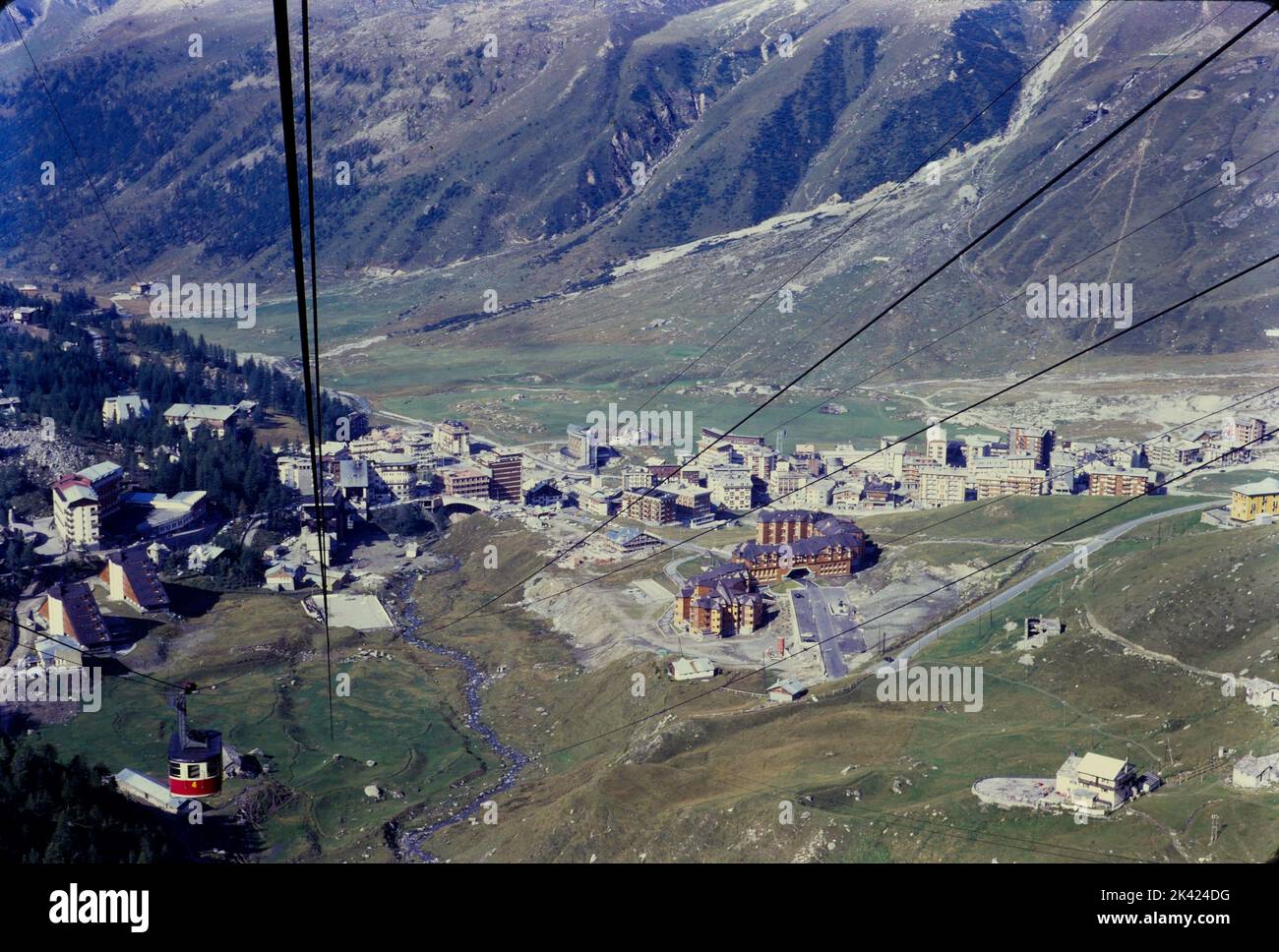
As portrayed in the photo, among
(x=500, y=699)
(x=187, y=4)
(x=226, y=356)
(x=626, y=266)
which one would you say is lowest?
(x=500, y=699)

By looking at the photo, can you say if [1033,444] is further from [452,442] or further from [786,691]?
[786,691]

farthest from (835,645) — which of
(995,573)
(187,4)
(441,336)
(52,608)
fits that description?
(187,4)

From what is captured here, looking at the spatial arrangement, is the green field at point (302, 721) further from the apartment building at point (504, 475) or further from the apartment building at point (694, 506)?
the apartment building at point (504, 475)

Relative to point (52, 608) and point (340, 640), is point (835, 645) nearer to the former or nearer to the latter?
point (340, 640)

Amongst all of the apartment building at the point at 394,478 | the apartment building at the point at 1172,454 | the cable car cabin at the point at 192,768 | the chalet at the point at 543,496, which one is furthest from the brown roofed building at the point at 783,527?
the cable car cabin at the point at 192,768

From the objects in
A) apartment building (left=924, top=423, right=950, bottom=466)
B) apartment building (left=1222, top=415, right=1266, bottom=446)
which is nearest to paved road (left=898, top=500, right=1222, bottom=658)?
apartment building (left=924, top=423, right=950, bottom=466)
